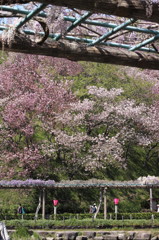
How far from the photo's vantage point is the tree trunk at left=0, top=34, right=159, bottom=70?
467 centimetres

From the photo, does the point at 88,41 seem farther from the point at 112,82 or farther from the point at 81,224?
the point at 112,82

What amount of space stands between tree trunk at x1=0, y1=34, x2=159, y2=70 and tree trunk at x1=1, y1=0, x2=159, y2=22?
0.83 m

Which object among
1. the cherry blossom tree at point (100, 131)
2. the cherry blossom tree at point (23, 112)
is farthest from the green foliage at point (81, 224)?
the cherry blossom tree at point (100, 131)

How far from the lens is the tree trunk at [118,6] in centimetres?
340

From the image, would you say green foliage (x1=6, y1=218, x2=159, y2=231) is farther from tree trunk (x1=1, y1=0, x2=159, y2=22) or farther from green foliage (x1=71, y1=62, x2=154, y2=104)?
tree trunk (x1=1, y1=0, x2=159, y2=22)

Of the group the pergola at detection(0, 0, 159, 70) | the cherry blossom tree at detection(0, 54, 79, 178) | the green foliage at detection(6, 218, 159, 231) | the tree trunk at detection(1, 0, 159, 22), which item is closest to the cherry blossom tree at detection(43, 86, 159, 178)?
the cherry blossom tree at detection(0, 54, 79, 178)

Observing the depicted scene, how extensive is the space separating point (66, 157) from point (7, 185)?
9336mm

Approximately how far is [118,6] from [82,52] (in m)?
1.55

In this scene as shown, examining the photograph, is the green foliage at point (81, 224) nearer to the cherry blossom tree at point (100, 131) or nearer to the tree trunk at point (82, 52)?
the cherry blossom tree at point (100, 131)

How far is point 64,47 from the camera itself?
5.02m

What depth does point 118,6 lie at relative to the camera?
142 inches

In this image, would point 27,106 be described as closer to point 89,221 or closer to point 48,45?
point 89,221

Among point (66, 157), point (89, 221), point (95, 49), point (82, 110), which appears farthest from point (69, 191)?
point (95, 49)

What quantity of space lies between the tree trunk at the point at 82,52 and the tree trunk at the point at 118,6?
83cm
